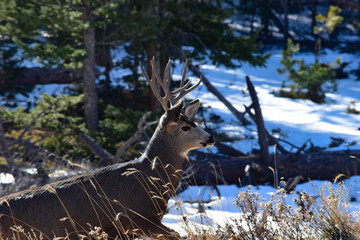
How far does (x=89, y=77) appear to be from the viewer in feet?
37.7

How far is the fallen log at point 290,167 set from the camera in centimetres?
842

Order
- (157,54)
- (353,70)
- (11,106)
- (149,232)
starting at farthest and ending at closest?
(353,70)
(11,106)
(157,54)
(149,232)

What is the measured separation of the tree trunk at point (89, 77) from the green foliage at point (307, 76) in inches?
308

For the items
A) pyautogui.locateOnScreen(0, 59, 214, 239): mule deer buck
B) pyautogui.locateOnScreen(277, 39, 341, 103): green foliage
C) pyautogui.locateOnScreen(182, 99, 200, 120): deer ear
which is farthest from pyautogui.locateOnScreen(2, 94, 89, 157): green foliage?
pyautogui.locateOnScreen(277, 39, 341, 103): green foliage

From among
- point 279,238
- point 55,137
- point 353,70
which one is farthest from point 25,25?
point 353,70

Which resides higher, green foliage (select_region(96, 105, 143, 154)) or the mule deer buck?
the mule deer buck

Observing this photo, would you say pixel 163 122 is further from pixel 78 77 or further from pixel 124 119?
pixel 78 77

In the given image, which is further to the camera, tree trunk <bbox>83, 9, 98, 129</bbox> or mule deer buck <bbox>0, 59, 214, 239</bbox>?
tree trunk <bbox>83, 9, 98, 129</bbox>

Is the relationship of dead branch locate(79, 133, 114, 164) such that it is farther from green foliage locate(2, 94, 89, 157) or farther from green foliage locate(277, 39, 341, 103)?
green foliage locate(277, 39, 341, 103)

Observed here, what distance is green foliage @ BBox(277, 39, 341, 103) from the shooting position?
1565cm

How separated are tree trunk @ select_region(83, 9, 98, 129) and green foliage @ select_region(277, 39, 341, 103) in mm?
7815

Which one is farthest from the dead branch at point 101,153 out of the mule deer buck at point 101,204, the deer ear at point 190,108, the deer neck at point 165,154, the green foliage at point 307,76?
the green foliage at point 307,76

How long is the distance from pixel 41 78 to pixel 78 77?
1.36 m

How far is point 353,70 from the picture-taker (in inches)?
827
